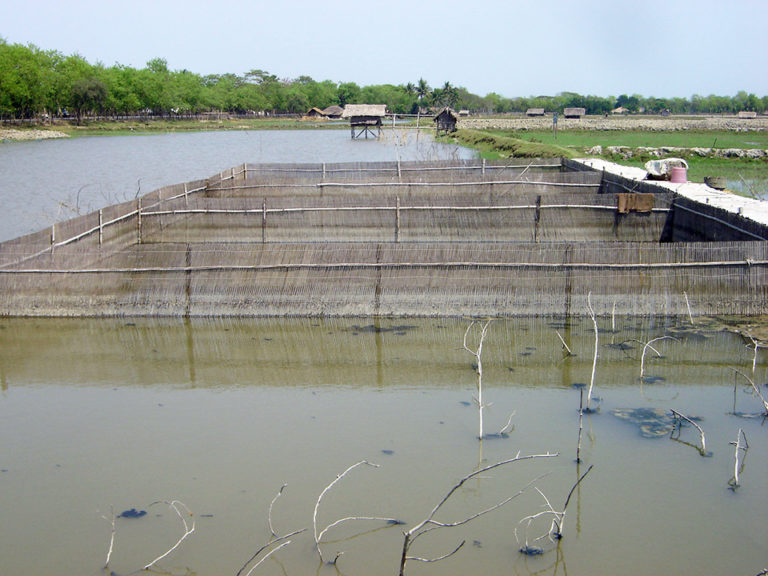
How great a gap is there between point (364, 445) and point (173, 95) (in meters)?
73.6

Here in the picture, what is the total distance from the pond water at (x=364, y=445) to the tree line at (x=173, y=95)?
5182 centimetres

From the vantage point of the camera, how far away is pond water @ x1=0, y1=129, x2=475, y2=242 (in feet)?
63.5

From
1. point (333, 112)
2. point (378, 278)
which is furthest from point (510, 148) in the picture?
point (333, 112)

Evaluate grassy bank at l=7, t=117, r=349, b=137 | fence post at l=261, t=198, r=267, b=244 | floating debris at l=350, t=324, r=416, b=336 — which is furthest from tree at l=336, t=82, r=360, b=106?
floating debris at l=350, t=324, r=416, b=336

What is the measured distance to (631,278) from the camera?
9.88 meters

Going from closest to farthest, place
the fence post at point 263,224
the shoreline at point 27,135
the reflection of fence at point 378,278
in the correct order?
the reflection of fence at point 378,278 < the fence post at point 263,224 < the shoreline at point 27,135

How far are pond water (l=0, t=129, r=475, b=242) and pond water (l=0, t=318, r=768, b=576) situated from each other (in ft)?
24.6

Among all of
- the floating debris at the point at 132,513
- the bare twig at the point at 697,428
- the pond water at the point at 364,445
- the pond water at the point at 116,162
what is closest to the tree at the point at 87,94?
the pond water at the point at 116,162

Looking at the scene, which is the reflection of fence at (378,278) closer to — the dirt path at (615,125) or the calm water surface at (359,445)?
the calm water surface at (359,445)

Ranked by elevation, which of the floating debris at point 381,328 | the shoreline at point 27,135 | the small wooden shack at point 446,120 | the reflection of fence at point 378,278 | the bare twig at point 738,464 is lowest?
the bare twig at point 738,464

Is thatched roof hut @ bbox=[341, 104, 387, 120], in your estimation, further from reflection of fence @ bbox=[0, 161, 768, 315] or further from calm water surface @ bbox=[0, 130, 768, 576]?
calm water surface @ bbox=[0, 130, 768, 576]

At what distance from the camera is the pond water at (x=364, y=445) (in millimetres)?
5129

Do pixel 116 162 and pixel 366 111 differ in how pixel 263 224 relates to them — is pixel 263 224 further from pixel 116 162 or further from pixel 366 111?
pixel 366 111

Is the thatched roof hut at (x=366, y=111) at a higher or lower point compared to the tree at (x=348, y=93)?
lower
